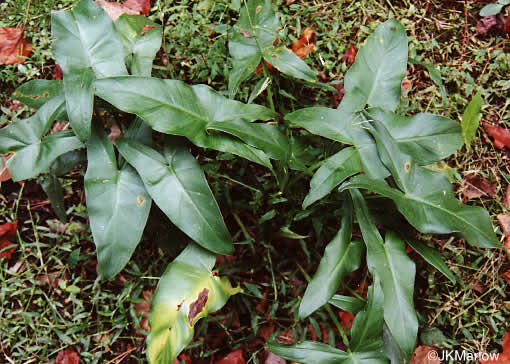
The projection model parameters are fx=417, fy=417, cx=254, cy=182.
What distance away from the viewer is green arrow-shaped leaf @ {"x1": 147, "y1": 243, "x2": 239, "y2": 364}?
118 centimetres

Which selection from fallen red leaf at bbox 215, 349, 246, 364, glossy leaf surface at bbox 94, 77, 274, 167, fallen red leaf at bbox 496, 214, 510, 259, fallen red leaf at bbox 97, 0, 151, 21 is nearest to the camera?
glossy leaf surface at bbox 94, 77, 274, 167

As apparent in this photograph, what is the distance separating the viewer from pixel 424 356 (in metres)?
1.58

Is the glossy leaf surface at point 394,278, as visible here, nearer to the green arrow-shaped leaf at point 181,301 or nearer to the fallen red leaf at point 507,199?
the green arrow-shaped leaf at point 181,301

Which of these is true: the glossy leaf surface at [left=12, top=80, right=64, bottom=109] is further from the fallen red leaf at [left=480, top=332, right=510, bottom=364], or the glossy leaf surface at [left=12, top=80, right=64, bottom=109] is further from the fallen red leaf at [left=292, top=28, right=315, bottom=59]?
the fallen red leaf at [left=480, top=332, right=510, bottom=364]

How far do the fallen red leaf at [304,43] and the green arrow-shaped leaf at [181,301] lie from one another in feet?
3.23

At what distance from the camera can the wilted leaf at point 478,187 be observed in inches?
68.2

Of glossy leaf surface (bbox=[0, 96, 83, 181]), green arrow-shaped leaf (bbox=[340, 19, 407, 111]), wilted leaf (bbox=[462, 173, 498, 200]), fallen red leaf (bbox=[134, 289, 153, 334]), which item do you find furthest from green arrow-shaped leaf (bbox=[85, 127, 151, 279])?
wilted leaf (bbox=[462, 173, 498, 200])

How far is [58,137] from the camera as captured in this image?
135 centimetres

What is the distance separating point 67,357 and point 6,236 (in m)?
0.55

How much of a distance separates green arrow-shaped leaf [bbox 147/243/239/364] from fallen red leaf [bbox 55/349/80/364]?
63 cm

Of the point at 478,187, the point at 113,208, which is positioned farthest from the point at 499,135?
the point at 113,208

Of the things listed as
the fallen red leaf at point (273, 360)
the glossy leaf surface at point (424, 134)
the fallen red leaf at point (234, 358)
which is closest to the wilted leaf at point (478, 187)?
the glossy leaf surface at point (424, 134)

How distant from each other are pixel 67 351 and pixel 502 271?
5.76 ft

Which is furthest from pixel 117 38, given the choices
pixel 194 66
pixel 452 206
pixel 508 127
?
pixel 508 127
